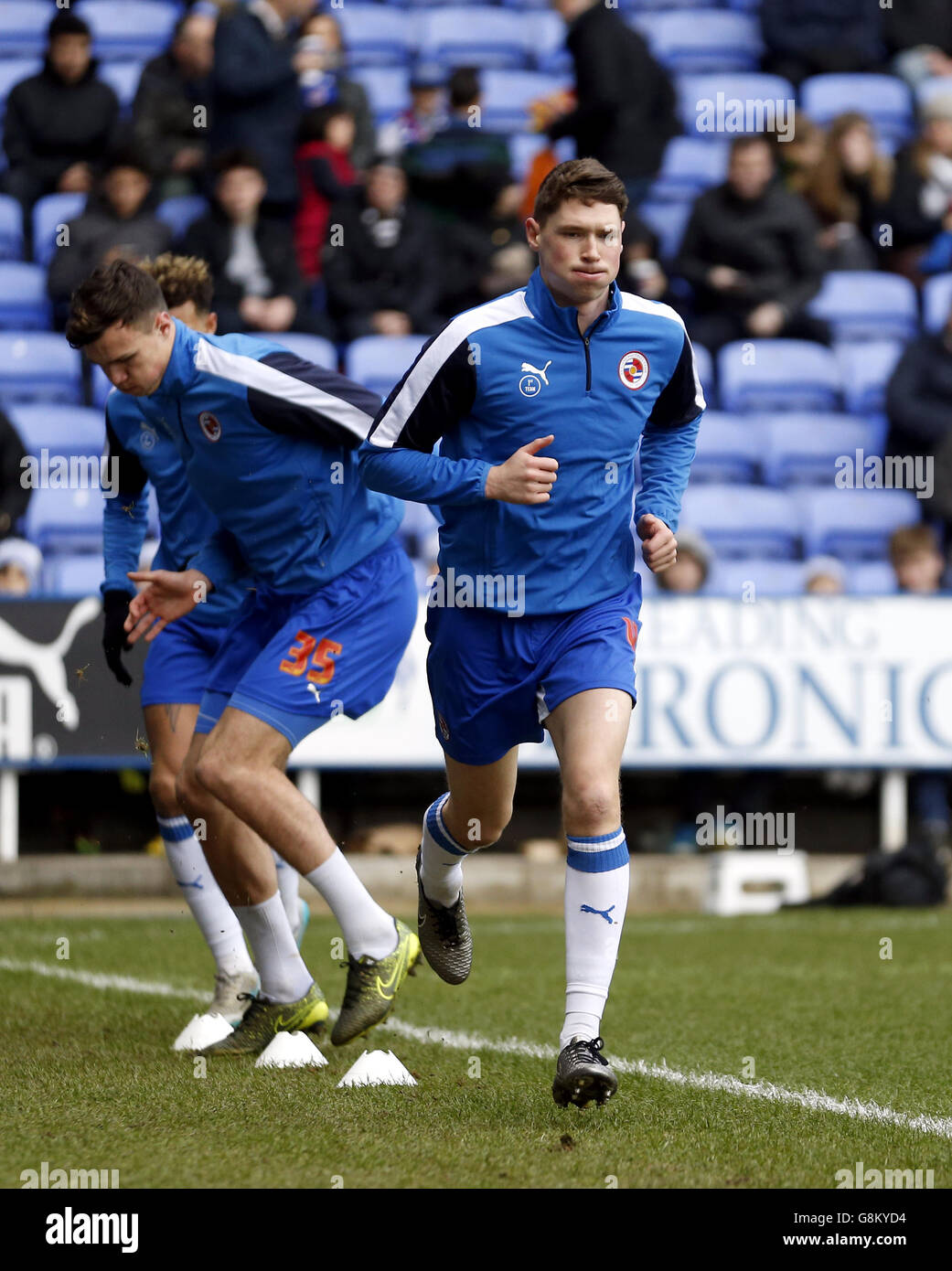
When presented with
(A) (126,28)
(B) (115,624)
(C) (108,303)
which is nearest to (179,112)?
(A) (126,28)

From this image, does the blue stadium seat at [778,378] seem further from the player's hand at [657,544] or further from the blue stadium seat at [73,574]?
the player's hand at [657,544]

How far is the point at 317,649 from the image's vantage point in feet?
17.2

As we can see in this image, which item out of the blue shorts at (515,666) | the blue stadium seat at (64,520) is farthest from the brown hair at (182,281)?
the blue stadium seat at (64,520)

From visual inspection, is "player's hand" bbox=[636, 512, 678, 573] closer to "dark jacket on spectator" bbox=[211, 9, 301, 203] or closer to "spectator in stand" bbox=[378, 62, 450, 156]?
"dark jacket on spectator" bbox=[211, 9, 301, 203]

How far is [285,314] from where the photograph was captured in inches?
493

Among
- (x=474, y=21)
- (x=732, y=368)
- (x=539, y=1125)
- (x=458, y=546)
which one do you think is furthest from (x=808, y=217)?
(x=539, y=1125)

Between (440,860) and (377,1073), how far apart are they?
975mm

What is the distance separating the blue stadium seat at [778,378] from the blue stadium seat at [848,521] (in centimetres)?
94

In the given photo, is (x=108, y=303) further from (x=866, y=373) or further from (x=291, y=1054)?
(x=866, y=373)

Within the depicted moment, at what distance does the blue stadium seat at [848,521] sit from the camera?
1263 centimetres
